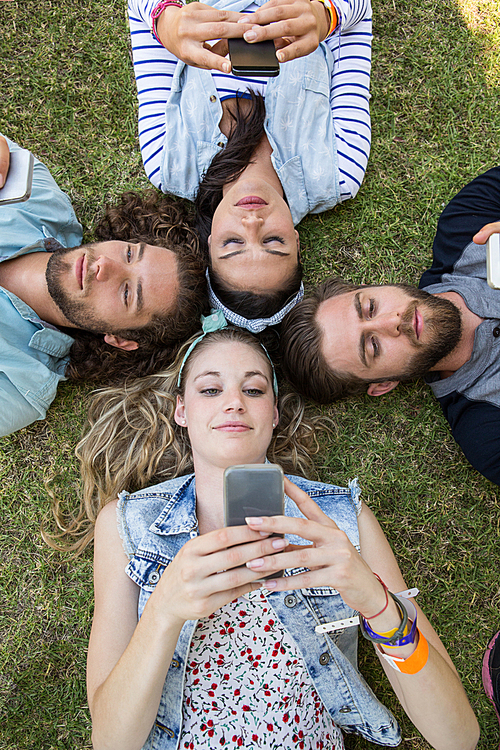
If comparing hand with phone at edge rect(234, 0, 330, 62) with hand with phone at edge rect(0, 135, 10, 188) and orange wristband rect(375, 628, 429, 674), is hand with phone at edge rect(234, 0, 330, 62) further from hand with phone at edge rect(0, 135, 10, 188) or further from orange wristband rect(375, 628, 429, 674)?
orange wristband rect(375, 628, 429, 674)

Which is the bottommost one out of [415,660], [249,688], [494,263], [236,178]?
[249,688]

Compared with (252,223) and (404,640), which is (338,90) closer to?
(252,223)

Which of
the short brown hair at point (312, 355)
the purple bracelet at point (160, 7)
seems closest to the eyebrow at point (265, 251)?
the short brown hair at point (312, 355)

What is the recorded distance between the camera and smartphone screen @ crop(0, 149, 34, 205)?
295 centimetres

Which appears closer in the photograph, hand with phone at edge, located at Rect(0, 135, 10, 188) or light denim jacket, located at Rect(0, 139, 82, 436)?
hand with phone at edge, located at Rect(0, 135, 10, 188)

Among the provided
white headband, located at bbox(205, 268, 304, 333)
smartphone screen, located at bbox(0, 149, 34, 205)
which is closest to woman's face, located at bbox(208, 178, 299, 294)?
white headband, located at bbox(205, 268, 304, 333)

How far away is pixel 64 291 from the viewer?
3264mm

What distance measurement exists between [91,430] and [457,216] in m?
3.13

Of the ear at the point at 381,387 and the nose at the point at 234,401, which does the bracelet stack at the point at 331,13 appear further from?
the nose at the point at 234,401

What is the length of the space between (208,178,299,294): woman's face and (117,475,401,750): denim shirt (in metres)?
1.42

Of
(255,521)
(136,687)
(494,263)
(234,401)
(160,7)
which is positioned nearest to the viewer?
(255,521)

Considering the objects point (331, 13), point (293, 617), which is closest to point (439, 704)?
point (293, 617)

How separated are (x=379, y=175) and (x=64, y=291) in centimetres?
259

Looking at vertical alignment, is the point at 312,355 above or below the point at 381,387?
above
